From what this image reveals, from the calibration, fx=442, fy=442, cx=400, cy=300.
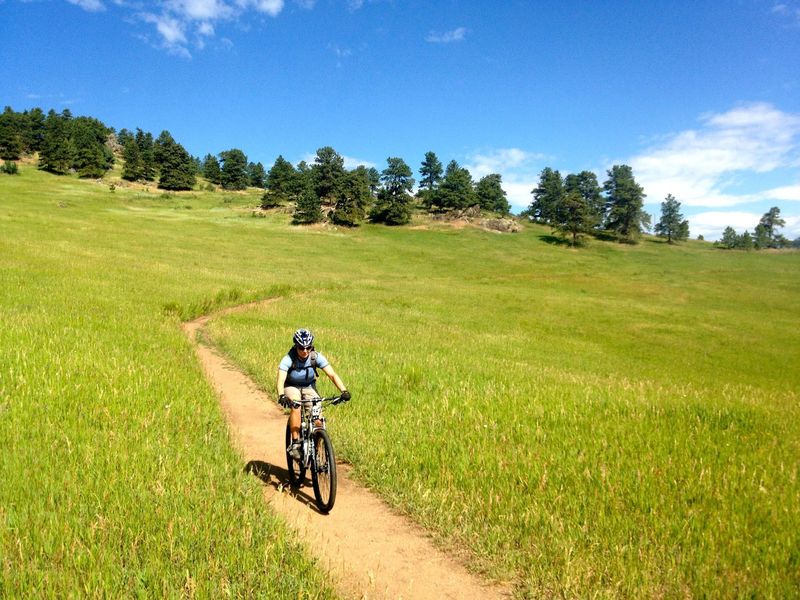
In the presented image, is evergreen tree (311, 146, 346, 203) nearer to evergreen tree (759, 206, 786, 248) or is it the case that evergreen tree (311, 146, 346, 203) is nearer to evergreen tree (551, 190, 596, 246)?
evergreen tree (551, 190, 596, 246)

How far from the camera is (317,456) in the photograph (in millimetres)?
7109

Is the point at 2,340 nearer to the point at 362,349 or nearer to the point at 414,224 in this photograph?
the point at 362,349

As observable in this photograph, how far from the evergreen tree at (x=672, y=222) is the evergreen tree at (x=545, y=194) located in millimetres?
29997

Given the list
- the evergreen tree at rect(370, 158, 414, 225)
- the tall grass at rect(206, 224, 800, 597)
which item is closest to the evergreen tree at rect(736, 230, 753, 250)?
the evergreen tree at rect(370, 158, 414, 225)

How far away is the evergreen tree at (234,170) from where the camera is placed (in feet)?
465

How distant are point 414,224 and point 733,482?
4150 inches

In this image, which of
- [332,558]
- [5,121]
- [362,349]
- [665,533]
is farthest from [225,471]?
[5,121]

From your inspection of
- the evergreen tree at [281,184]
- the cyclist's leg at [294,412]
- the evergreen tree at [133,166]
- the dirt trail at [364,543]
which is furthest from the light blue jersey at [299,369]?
the evergreen tree at [133,166]

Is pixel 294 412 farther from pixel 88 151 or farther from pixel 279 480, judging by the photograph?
pixel 88 151

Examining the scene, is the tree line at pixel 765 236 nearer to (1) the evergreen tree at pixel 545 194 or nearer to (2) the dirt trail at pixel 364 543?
(1) the evergreen tree at pixel 545 194

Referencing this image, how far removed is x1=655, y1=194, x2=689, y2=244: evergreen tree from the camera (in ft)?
413

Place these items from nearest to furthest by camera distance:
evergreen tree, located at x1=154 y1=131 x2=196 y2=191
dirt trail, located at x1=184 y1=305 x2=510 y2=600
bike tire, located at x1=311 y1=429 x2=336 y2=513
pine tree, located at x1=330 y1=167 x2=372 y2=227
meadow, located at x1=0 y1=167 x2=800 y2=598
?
1. meadow, located at x1=0 y1=167 x2=800 y2=598
2. dirt trail, located at x1=184 y1=305 x2=510 y2=600
3. bike tire, located at x1=311 y1=429 x2=336 y2=513
4. pine tree, located at x1=330 y1=167 x2=372 y2=227
5. evergreen tree, located at x1=154 y1=131 x2=196 y2=191

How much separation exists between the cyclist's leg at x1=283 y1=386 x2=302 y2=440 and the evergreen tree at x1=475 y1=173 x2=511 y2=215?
4652 inches

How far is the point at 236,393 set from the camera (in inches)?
496
